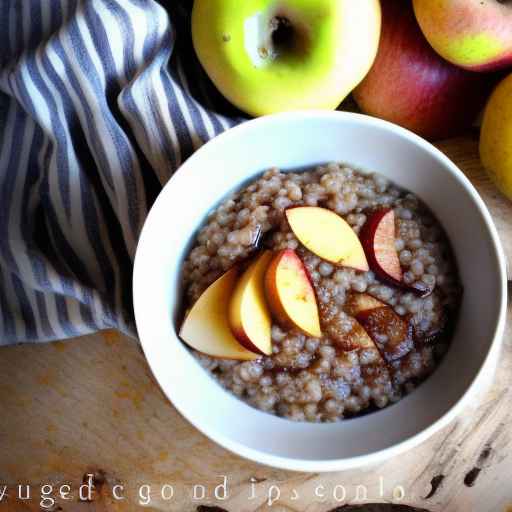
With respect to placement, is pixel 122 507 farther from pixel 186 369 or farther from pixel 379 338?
pixel 379 338

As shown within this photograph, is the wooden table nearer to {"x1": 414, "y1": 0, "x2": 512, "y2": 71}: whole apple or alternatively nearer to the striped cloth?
the striped cloth

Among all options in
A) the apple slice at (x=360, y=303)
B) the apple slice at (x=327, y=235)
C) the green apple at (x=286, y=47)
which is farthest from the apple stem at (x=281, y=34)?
the apple slice at (x=360, y=303)

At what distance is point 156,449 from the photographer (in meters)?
1.03

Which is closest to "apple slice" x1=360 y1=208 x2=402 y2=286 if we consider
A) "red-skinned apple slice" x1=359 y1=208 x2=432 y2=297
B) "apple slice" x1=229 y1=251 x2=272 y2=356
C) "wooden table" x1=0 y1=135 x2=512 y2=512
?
"red-skinned apple slice" x1=359 y1=208 x2=432 y2=297

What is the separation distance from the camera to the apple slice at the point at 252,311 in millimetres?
867

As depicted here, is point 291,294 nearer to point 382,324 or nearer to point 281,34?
point 382,324

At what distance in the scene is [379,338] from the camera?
0.90 metres

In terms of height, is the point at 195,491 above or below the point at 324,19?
below

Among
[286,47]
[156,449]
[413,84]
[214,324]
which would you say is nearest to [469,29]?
[413,84]

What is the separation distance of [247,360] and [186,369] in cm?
8

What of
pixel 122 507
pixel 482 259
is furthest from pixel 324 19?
pixel 122 507

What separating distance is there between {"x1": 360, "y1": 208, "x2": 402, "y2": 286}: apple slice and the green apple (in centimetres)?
19

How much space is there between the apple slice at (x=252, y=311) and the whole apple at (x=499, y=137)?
0.34 meters

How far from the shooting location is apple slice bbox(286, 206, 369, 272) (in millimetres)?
898
